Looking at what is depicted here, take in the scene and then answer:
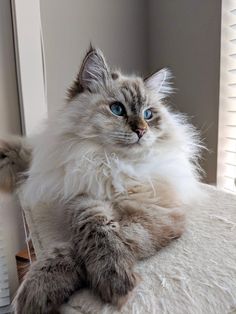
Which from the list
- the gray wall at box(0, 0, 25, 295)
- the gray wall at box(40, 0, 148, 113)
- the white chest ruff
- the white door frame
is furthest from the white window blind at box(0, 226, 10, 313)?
the white chest ruff

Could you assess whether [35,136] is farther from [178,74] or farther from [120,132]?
[178,74]

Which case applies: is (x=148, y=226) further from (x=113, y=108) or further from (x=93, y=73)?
(x=93, y=73)

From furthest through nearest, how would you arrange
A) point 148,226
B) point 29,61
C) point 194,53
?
point 194,53, point 29,61, point 148,226

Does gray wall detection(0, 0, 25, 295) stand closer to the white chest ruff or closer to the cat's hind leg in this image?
the white chest ruff

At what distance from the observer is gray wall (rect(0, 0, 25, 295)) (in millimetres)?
1358

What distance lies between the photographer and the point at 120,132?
0.74 m

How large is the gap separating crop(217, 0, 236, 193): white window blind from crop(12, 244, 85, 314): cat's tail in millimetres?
1055

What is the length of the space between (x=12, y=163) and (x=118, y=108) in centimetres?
37

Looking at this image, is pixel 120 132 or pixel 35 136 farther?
pixel 35 136

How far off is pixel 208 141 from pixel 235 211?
2.27 feet

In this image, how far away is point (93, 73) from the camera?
31.6 inches

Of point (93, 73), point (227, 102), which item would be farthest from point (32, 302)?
point (227, 102)

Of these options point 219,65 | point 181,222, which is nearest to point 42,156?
point 181,222

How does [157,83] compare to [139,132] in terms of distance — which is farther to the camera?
[157,83]
